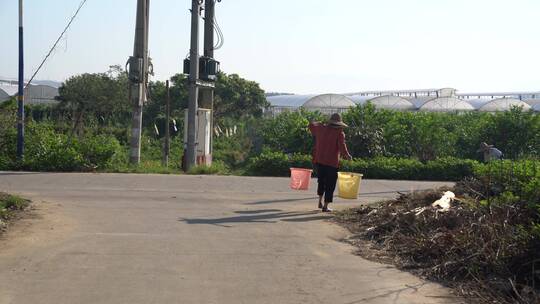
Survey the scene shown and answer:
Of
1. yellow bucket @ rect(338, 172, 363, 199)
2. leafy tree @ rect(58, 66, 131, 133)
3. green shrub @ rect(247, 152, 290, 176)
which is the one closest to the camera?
yellow bucket @ rect(338, 172, 363, 199)

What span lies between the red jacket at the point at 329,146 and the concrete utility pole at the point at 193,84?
847 cm

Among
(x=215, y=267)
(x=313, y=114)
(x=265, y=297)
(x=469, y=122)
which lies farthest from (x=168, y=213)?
(x=469, y=122)

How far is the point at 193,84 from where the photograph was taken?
19875 millimetres

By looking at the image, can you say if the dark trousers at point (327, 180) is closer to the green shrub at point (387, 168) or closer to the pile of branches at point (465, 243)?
the pile of branches at point (465, 243)

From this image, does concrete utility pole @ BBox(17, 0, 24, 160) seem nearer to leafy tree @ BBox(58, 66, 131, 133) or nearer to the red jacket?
the red jacket

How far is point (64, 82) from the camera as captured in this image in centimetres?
4181

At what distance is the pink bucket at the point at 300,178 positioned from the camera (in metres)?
13.9

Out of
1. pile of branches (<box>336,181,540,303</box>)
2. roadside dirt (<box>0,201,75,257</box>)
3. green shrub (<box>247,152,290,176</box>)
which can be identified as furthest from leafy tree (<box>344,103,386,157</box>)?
roadside dirt (<box>0,201,75,257</box>)

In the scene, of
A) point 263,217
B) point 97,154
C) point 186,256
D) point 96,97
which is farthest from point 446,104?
point 186,256

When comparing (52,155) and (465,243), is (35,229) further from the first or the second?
(52,155)

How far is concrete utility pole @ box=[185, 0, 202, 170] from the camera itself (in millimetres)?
19766

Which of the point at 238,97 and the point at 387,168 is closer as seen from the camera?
the point at 387,168

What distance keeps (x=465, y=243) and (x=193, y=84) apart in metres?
13.4

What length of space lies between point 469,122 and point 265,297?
942 inches
